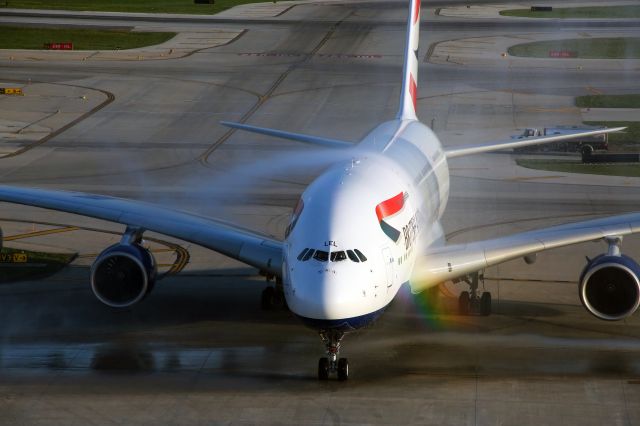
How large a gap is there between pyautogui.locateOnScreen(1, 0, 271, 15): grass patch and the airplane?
257 feet

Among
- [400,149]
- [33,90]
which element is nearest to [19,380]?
[400,149]

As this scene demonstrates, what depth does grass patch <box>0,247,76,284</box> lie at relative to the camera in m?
39.4

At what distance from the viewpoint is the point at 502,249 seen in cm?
3366

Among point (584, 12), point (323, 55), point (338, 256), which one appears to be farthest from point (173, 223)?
point (584, 12)

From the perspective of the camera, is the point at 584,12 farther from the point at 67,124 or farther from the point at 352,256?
the point at 352,256

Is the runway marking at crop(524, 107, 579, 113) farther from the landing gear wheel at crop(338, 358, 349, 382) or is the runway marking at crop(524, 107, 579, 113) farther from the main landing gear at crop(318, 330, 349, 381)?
the landing gear wheel at crop(338, 358, 349, 382)

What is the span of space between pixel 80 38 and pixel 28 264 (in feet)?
194

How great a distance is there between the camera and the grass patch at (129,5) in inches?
4584

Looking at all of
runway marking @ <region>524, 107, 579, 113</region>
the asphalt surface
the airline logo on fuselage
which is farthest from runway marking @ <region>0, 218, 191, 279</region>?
runway marking @ <region>524, 107, 579, 113</region>

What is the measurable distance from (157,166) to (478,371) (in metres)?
29.4

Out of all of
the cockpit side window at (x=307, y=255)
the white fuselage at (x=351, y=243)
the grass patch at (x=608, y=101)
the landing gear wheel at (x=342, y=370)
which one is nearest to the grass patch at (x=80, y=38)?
the grass patch at (x=608, y=101)

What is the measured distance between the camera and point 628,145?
61.0 metres

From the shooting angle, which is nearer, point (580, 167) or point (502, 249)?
point (502, 249)

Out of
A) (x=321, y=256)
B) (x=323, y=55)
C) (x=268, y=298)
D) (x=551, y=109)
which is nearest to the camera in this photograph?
(x=321, y=256)
